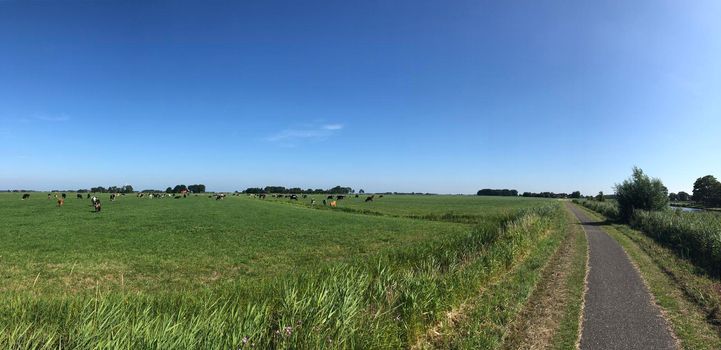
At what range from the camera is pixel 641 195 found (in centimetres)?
4331

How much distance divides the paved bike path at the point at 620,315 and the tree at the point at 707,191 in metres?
150

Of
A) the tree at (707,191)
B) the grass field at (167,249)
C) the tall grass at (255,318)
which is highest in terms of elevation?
the tree at (707,191)

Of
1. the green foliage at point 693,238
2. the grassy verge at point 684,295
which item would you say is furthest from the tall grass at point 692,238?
the grassy verge at point 684,295

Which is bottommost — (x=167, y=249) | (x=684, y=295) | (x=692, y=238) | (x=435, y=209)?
(x=167, y=249)

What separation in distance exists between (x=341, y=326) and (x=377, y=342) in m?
0.71

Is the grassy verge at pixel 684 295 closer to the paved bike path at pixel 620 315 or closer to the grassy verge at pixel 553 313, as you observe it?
the paved bike path at pixel 620 315

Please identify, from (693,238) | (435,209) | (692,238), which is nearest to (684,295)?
(693,238)

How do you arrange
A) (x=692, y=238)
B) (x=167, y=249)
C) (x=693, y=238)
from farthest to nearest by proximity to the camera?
(x=167, y=249)
(x=692, y=238)
(x=693, y=238)

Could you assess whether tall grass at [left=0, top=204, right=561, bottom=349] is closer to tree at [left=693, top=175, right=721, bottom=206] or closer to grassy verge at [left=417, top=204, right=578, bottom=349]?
grassy verge at [left=417, top=204, right=578, bottom=349]

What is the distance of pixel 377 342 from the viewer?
20.5ft

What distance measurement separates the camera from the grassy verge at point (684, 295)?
8.01m

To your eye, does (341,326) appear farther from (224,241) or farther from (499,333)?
(224,241)

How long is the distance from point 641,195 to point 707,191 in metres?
128

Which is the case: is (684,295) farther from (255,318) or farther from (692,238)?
(255,318)
